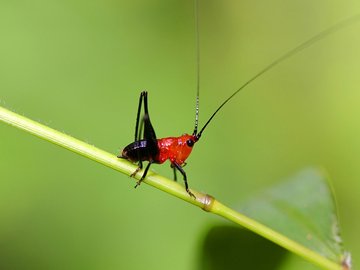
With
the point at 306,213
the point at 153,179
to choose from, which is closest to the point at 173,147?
the point at 306,213

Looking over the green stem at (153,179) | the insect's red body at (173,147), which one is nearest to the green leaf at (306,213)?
the green stem at (153,179)

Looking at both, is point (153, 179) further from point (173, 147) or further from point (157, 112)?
point (157, 112)

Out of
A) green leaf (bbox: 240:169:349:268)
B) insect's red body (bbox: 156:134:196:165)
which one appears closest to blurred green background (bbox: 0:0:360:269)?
green leaf (bbox: 240:169:349:268)

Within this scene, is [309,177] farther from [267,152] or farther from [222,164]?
[267,152]

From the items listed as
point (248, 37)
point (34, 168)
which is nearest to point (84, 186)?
point (34, 168)

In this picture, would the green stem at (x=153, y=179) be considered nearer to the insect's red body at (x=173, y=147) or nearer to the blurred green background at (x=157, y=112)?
the blurred green background at (x=157, y=112)

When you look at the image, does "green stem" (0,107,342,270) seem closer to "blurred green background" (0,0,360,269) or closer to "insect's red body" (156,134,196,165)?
"blurred green background" (0,0,360,269)
